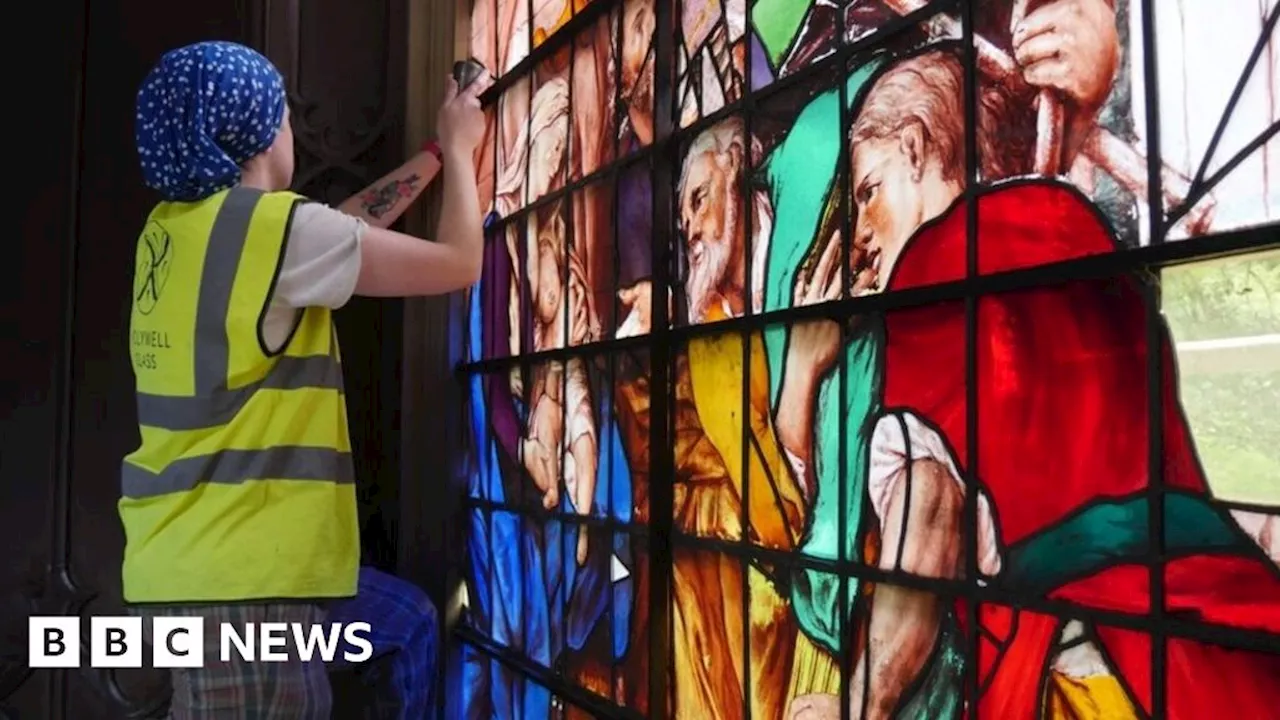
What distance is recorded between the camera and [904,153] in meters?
1.12

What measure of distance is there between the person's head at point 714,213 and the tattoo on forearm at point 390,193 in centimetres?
89

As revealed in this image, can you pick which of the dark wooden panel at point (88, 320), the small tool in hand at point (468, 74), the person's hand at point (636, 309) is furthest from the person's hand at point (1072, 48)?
the dark wooden panel at point (88, 320)

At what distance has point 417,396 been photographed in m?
2.59

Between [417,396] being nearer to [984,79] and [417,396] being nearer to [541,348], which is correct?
[541,348]

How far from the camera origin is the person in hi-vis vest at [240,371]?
1.62m

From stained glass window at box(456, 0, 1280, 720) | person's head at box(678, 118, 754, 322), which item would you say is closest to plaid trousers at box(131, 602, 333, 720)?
stained glass window at box(456, 0, 1280, 720)

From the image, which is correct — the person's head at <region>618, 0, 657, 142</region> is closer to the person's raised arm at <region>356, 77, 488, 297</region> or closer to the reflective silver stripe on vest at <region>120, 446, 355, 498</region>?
the person's raised arm at <region>356, 77, 488, 297</region>

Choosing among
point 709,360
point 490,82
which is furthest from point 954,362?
point 490,82

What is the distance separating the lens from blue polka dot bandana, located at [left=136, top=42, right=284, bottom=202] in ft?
5.44

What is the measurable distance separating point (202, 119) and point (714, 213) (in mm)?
723

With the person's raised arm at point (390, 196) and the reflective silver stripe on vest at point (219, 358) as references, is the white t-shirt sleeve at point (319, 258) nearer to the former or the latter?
the reflective silver stripe on vest at point (219, 358)

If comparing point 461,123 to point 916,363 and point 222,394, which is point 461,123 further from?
point 916,363

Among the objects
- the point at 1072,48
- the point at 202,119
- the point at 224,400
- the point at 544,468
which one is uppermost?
the point at 202,119

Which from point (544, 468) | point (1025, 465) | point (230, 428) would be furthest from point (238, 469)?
point (1025, 465)
